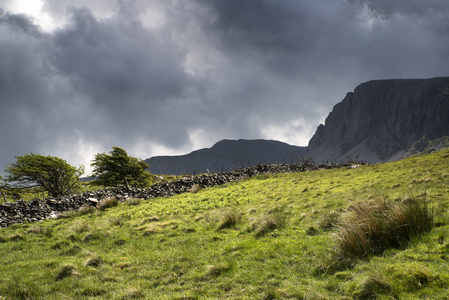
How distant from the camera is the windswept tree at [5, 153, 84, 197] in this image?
30859mm

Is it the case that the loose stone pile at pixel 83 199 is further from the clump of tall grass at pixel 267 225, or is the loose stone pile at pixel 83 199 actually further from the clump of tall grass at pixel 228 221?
the clump of tall grass at pixel 267 225

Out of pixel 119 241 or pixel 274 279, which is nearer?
pixel 274 279

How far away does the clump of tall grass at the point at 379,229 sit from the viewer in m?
6.64

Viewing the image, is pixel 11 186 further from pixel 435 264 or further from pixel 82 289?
pixel 435 264

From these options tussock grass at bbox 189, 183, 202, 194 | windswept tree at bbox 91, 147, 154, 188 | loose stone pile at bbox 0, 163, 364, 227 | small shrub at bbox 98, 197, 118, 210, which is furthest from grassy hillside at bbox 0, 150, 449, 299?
windswept tree at bbox 91, 147, 154, 188

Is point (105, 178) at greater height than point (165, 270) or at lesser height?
greater

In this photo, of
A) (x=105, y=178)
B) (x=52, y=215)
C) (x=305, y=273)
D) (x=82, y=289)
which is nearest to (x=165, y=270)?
(x=82, y=289)

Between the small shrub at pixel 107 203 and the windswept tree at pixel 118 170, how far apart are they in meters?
12.2

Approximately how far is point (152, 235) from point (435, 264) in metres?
10.5

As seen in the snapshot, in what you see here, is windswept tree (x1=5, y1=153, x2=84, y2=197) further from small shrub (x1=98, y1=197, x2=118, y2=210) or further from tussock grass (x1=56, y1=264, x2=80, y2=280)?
tussock grass (x1=56, y1=264, x2=80, y2=280)

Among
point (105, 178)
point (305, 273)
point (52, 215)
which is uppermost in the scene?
point (105, 178)

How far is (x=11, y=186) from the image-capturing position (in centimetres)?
3209

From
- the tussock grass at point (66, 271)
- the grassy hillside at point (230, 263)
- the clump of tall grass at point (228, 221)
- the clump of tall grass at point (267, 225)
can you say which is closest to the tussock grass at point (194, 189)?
the grassy hillside at point (230, 263)

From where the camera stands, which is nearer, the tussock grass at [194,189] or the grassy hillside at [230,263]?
the grassy hillside at [230,263]
